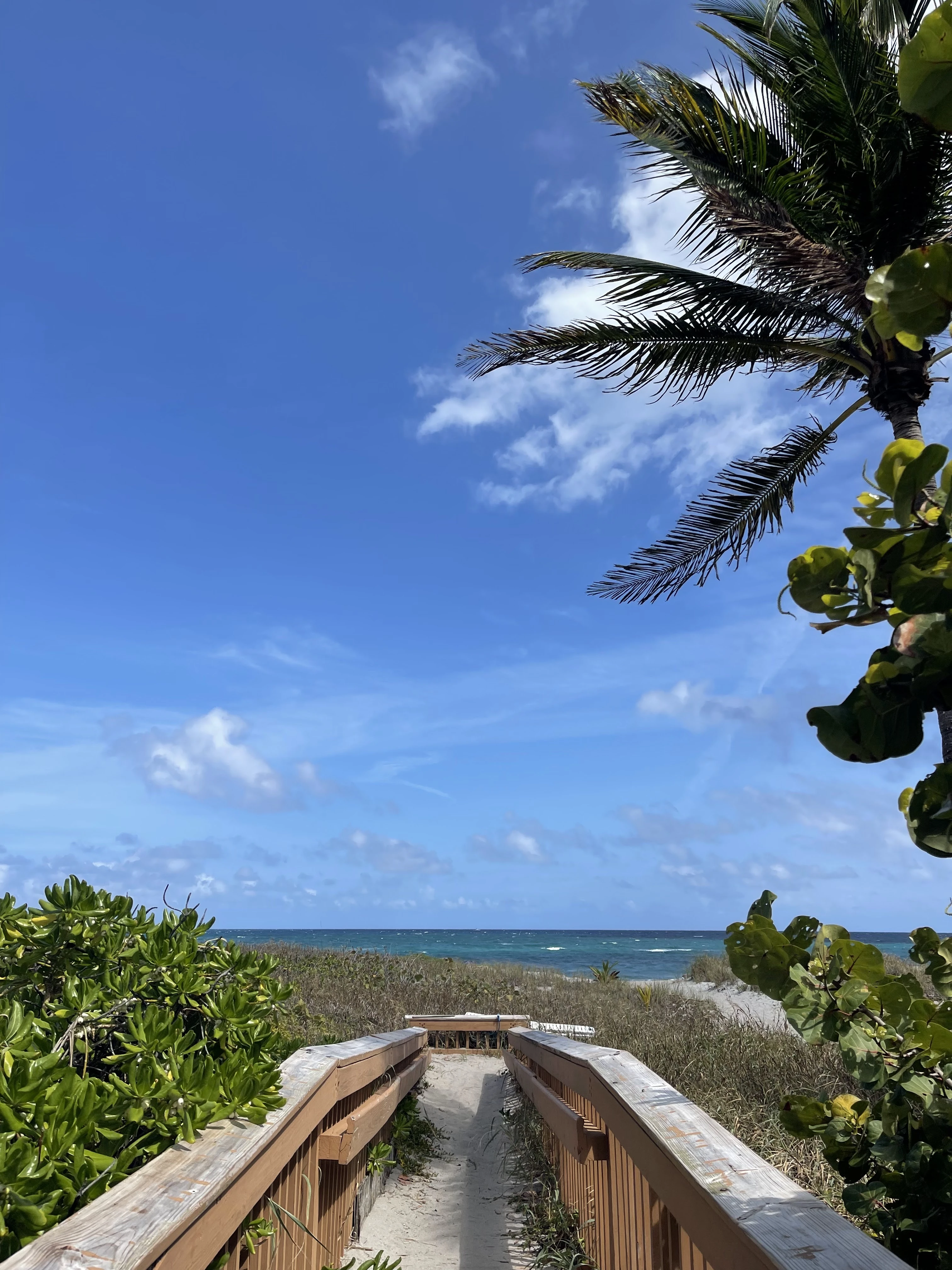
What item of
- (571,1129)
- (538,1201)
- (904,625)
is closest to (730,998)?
(538,1201)

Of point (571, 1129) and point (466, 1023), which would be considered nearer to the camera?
point (571, 1129)

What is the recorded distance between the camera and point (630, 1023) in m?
9.02

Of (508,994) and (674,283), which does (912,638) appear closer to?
(674,283)

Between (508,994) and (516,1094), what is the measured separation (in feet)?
19.7

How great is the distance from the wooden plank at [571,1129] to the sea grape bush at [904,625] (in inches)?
107

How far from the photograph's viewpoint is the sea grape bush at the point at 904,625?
3.67 ft

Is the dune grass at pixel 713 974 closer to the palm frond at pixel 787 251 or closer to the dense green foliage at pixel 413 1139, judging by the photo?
the dense green foliage at pixel 413 1139

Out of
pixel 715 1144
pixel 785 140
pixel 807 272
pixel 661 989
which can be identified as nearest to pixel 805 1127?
pixel 715 1144

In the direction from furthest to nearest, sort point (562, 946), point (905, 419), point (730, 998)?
point (562, 946) < point (730, 998) < point (905, 419)

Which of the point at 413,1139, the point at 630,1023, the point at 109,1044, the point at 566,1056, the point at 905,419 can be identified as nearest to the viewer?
the point at 109,1044

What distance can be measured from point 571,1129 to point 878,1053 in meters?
2.33

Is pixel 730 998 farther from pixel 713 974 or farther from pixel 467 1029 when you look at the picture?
pixel 713 974

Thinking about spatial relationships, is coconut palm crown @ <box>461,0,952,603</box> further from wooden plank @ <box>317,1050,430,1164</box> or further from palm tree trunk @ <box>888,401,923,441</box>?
wooden plank @ <box>317,1050,430,1164</box>

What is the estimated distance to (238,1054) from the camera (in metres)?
2.52
